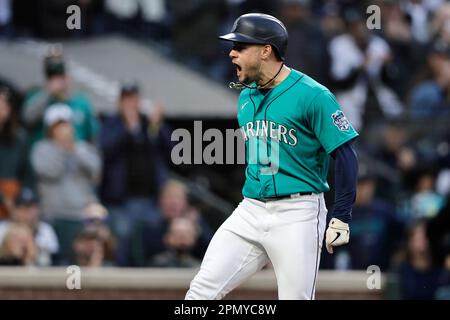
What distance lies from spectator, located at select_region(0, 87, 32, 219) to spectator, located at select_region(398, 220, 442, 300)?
3202 millimetres

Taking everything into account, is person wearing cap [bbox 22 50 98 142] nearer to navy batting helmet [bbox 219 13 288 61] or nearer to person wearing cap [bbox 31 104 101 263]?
person wearing cap [bbox 31 104 101 263]

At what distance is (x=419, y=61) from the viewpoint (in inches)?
488

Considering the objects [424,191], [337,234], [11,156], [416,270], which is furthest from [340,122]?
[424,191]

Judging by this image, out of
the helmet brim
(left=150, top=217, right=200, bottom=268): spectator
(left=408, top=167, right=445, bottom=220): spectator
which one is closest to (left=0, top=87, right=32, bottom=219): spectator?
(left=150, top=217, right=200, bottom=268): spectator

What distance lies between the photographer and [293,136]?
5.83m

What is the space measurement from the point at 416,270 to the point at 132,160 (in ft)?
8.40

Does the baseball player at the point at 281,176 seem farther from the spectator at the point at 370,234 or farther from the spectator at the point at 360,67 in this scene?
the spectator at the point at 360,67

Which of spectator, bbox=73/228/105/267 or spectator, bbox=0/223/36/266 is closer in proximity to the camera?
spectator, bbox=0/223/36/266

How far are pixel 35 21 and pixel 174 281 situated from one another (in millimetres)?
4517

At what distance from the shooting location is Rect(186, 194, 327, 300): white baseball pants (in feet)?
18.8

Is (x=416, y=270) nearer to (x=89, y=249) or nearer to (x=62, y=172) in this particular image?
(x=89, y=249)

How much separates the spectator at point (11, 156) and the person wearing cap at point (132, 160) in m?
0.67

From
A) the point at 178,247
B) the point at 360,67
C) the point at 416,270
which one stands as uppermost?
the point at 360,67
